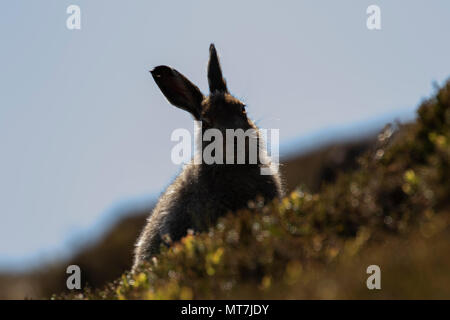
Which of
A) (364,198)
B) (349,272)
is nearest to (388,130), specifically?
(364,198)

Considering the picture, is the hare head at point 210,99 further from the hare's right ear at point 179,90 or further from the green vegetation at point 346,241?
the green vegetation at point 346,241

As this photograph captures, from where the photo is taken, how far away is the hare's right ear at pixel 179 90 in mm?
11586

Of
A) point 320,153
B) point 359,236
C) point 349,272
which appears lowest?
point 349,272

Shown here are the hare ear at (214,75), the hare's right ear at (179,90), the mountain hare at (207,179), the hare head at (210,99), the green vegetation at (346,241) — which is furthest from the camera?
the hare ear at (214,75)

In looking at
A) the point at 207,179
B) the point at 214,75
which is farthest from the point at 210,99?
the point at 207,179

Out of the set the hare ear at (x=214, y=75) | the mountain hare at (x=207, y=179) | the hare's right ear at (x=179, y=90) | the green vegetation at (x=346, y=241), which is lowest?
the green vegetation at (x=346, y=241)

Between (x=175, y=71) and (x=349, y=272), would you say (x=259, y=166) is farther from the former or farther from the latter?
(x=349, y=272)

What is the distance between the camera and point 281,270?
5891 mm

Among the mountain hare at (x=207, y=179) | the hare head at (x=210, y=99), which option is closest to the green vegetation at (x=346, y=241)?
the mountain hare at (x=207, y=179)

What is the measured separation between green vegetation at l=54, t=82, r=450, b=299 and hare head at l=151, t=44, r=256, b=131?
3.21m

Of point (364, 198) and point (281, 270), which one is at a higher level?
point (364, 198)

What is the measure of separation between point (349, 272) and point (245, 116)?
266 inches

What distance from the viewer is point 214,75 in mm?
12242
